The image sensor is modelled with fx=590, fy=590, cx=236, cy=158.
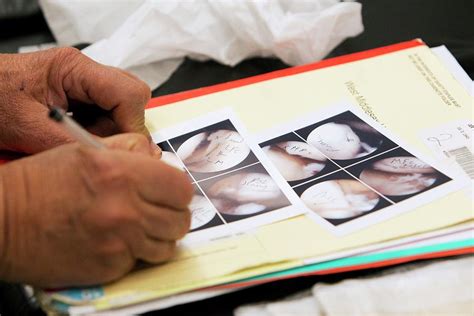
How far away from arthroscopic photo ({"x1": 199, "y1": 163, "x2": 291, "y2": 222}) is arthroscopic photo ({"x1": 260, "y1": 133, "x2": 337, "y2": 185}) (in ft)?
0.07

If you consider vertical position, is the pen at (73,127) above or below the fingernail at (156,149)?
above

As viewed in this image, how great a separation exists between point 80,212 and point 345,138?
0.31 meters

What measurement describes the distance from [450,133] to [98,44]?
49 cm

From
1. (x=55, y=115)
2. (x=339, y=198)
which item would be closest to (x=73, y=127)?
(x=55, y=115)

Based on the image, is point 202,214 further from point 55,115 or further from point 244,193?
point 55,115

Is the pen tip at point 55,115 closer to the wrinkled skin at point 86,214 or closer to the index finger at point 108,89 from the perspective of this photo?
the wrinkled skin at point 86,214

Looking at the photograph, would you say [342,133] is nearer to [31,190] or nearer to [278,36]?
[278,36]

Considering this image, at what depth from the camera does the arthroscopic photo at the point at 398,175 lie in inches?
22.6

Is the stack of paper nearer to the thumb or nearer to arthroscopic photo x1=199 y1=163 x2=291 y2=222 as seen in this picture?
arthroscopic photo x1=199 y1=163 x2=291 y2=222

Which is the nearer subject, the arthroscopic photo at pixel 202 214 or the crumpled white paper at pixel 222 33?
the arthroscopic photo at pixel 202 214

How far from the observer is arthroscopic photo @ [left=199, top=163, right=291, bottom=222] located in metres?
0.56

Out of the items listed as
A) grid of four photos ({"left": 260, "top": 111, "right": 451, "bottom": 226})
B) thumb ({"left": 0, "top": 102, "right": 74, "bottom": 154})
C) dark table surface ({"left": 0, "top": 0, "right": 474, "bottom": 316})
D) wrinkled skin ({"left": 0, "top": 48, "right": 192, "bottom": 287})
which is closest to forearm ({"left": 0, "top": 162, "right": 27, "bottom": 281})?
wrinkled skin ({"left": 0, "top": 48, "right": 192, "bottom": 287})

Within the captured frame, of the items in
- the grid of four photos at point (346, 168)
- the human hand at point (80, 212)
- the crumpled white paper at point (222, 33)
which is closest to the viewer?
the human hand at point (80, 212)

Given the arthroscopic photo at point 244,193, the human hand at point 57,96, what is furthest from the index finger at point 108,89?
the arthroscopic photo at point 244,193
